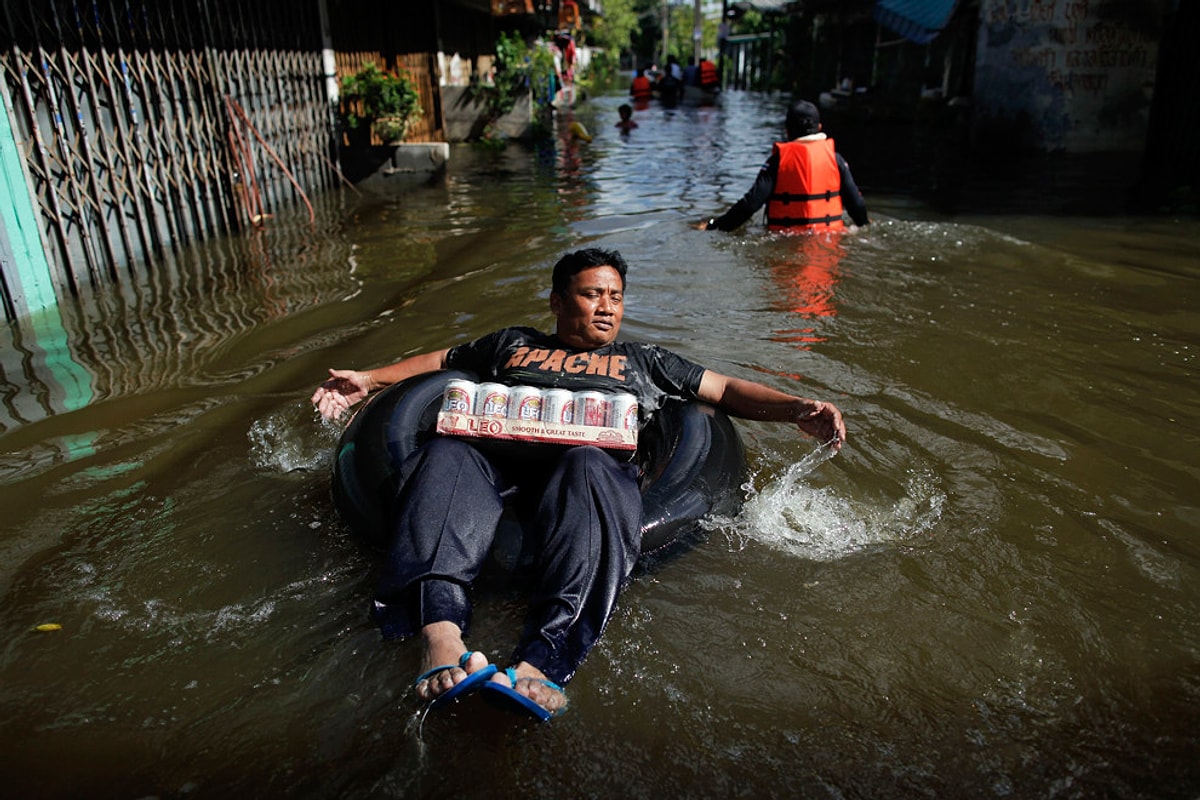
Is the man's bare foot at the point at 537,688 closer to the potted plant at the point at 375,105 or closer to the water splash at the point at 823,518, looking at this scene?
the water splash at the point at 823,518

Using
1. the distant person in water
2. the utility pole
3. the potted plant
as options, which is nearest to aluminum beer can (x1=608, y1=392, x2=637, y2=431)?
the potted plant

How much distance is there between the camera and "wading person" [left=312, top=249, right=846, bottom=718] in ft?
7.68

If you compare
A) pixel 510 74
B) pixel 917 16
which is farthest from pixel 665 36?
pixel 510 74

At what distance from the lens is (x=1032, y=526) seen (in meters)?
3.29

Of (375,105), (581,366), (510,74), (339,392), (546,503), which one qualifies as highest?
(510,74)

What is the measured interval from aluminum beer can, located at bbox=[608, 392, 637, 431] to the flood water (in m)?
0.53

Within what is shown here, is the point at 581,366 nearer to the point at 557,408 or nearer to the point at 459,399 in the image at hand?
the point at 557,408

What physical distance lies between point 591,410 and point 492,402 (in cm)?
33

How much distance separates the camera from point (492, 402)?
2922 millimetres

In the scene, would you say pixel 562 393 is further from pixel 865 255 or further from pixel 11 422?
pixel 865 255

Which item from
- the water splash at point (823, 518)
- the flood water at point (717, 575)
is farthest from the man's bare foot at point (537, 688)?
the water splash at point (823, 518)

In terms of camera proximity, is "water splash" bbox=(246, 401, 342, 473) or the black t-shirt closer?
the black t-shirt

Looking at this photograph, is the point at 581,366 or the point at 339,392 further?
the point at 339,392

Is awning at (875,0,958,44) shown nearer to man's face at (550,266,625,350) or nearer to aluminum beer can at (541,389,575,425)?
man's face at (550,266,625,350)
